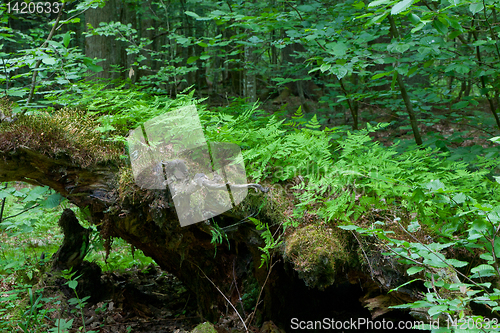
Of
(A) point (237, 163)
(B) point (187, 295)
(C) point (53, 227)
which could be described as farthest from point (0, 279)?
(A) point (237, 163)

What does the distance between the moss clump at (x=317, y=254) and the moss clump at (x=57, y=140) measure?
2.14 meters

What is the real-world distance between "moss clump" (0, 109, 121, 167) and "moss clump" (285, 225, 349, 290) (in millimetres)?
2141

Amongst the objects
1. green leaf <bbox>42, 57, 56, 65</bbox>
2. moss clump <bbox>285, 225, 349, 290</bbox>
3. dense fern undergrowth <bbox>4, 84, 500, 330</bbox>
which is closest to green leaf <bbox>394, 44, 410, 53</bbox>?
dense fern undergrowth <bbox>4, 84, 500, 330</bbox>

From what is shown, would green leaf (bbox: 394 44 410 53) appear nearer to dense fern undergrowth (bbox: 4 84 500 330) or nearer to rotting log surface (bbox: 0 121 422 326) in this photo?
dense fern undergrowth (bbox: 4 84 500 330)

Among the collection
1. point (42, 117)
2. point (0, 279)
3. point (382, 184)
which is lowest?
point (0, 279)

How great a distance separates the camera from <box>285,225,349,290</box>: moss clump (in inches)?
108

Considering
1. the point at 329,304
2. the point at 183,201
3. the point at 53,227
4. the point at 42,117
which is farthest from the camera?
the point at 53,227

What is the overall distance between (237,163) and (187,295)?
2939mm

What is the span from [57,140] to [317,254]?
291cm

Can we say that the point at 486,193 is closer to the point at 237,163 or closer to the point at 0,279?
the point at 237,163

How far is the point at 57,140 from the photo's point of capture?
3568 millimetres

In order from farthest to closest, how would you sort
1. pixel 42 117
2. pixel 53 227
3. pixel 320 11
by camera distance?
pixel 53 227
pixel 320 11
pixel 42 117

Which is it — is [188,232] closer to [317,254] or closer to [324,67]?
[317,254]

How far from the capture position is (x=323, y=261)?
9.03 feet
